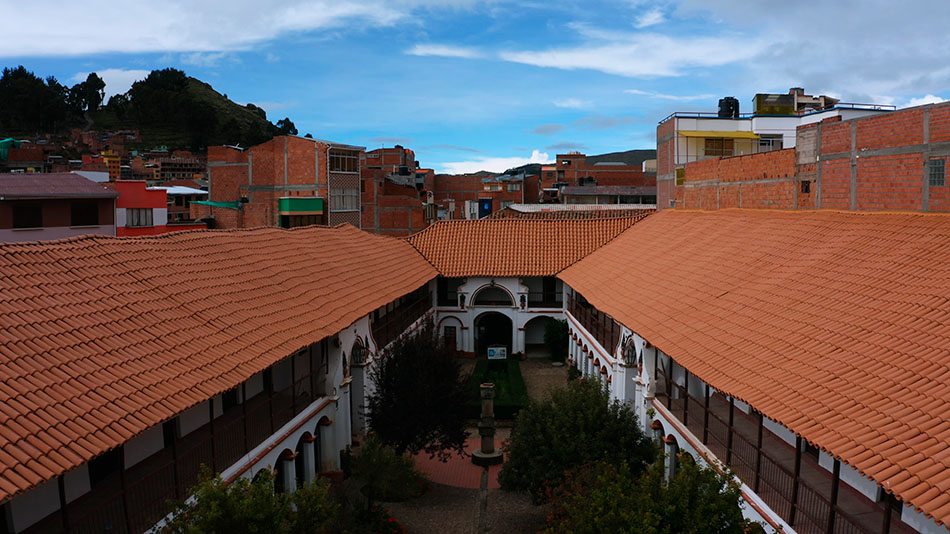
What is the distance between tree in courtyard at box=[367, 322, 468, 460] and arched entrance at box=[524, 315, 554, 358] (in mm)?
16245

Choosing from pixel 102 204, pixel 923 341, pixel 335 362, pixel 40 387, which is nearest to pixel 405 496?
pixel 335 362

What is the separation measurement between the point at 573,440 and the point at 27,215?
93.9 feet

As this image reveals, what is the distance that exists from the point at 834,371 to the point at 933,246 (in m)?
4.42

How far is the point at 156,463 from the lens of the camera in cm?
1288

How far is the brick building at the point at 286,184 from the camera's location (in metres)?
44.9

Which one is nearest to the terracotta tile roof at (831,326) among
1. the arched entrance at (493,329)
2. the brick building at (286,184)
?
the arched entrance at (493,329)

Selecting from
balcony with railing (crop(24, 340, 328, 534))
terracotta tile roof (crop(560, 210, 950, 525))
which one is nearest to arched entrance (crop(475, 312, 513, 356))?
terracotta tile roof (crop(560, 210, 950, 525))

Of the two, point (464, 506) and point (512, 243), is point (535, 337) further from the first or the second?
point (464, 506)

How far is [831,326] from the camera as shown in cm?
1242

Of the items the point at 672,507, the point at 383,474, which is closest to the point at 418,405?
the point at 383,474

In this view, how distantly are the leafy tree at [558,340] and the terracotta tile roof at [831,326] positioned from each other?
12.0 m

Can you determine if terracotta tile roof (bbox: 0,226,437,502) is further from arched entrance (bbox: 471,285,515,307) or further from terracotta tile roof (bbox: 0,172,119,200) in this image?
terracotta tile roof (bbox: 0,172,119,200)

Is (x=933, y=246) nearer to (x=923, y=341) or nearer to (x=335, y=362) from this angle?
(x=923, y=341)

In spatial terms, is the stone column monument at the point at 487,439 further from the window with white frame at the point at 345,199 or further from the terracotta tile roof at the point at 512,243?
the window with white frame at the point at 345,199
